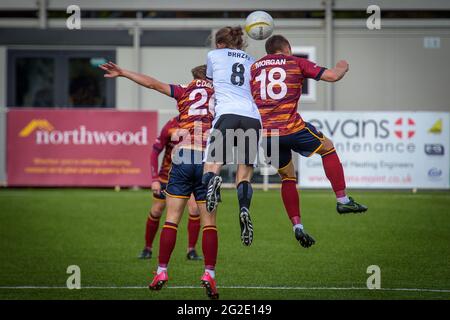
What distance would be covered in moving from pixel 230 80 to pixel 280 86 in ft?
1.91

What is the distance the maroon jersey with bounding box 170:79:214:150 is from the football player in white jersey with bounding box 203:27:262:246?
0.16 metres

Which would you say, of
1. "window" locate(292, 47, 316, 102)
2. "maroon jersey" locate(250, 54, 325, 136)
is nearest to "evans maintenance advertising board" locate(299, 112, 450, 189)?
"window" locate(292, 47, 316, 102)

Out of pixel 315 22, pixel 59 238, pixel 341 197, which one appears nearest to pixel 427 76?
pixel 315 22

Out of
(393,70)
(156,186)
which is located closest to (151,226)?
(156,186)

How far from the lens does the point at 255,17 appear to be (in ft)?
36.2

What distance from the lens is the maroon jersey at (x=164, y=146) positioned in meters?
14.0

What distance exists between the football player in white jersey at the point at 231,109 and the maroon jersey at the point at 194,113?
16 centimetres

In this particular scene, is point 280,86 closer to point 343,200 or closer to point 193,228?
point 343,200

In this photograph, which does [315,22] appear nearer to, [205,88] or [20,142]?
[20,142]

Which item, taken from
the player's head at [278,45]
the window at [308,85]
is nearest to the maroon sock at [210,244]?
the player's head at [278,45]

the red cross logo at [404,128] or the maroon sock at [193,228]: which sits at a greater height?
the red cross logo at [404,128]

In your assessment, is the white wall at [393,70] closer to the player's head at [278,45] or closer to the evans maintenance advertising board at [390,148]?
the evans maintenance advertising board at [390,148]

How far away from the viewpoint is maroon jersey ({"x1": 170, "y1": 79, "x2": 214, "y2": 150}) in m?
11.0

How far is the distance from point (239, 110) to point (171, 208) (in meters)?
1.32
